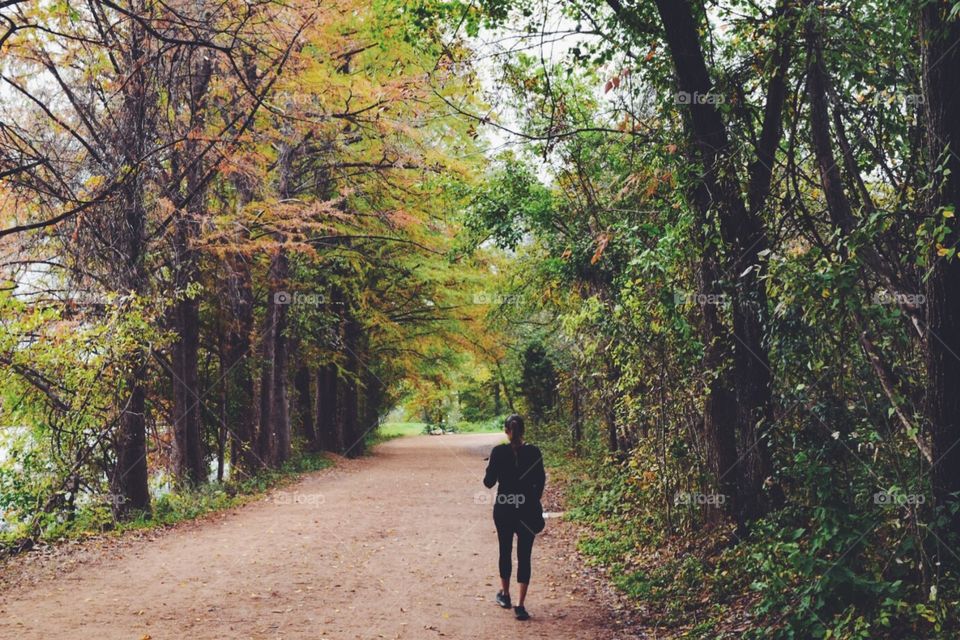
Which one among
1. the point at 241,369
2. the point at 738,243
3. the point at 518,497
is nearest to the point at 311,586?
the point at 518,497

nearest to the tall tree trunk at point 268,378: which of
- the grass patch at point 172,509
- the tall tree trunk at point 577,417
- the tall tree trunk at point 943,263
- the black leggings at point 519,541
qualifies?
the grass patch at point 172,509

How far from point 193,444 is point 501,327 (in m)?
11.0

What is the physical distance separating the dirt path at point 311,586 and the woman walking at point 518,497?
484mm

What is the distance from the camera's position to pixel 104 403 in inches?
449

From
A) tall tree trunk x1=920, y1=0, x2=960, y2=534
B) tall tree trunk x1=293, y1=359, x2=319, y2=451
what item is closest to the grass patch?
tall tree trunk x1=293, y1=359, x2=319, y2=451

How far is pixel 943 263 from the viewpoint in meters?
5.01

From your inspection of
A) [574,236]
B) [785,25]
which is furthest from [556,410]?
[785,25]

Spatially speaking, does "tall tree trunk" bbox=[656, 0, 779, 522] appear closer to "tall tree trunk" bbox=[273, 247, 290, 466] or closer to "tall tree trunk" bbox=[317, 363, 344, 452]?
"tall tree trunk" bbox=[273, 247, 290, 466]

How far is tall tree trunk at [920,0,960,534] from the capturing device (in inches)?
192

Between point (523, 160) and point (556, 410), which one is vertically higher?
point (523, 160)

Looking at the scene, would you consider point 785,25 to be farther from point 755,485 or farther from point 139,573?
point 139,573

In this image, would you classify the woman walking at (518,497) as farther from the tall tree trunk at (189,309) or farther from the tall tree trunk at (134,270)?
the tall tree trunk at (189,309)

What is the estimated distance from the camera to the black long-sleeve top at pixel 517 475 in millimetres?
7384

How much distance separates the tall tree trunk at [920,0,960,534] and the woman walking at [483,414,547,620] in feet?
11.3
